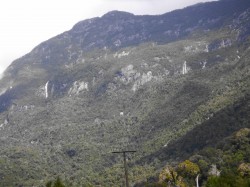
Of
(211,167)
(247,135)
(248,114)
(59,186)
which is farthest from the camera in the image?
(248,114)

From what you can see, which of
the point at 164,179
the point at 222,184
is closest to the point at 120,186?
the point at 164,179

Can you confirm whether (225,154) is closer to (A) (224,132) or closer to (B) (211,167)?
(B) (211,167)

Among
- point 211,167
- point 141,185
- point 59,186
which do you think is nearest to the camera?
point 59,186

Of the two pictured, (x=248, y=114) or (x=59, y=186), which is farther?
(x=248, y=114)

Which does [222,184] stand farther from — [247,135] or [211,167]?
[247,135]

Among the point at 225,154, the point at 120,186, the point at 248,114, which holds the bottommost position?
the point at 120,186

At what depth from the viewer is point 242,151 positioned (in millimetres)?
159750

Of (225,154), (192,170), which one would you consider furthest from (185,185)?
(225,154)

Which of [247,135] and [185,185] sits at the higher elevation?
[247,135]

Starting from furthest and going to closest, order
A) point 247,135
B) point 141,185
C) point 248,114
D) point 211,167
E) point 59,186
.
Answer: point 248,114, point 141,185, point 247,135, point 211,167, point 59,186

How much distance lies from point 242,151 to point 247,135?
8.10 meters

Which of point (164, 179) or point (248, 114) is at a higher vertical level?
point (248, 114)

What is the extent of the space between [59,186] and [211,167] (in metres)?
76.0

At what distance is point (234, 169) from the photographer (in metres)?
138
